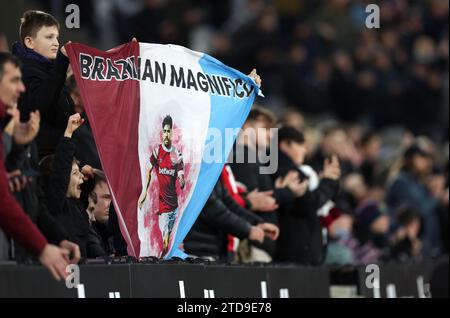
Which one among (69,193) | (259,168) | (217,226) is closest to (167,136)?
(69,193)

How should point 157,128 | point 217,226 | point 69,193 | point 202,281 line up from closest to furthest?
point 69,193
point 157,128
point 202,281
point 217,226

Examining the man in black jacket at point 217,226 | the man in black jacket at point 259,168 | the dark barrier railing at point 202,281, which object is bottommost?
the dark barrier railing at point 202,281

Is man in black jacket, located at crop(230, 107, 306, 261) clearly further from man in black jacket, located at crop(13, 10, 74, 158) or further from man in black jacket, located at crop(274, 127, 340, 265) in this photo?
man in black jacket, located at crop(13, 10, 74, 158)

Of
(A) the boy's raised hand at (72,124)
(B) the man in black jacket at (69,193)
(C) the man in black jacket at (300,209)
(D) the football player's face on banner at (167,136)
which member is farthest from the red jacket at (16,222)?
(C) the man in black jacket at (300,209)

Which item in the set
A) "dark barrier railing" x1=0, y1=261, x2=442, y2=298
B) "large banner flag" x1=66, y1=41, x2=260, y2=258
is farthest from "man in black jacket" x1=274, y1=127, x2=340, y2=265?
"large banner flag" x1=66, y1=41, x2=260, y2=258

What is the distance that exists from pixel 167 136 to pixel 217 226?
181cm

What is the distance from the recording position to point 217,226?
33.6 feet

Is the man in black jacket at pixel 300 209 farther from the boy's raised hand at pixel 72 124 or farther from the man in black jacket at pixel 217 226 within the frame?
the boy's raised hand at pixel 72 124

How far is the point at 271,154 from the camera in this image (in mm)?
11891

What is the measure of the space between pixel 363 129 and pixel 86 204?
1379 cm

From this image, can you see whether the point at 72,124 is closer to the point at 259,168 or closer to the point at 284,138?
the point at 259,168

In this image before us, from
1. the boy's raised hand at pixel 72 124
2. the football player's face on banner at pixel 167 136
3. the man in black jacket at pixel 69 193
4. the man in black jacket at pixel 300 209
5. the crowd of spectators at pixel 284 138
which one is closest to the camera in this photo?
the crowd of spectators at pixel 284 138

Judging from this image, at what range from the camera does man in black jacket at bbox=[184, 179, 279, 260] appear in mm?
10141

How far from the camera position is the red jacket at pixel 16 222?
6238mm
